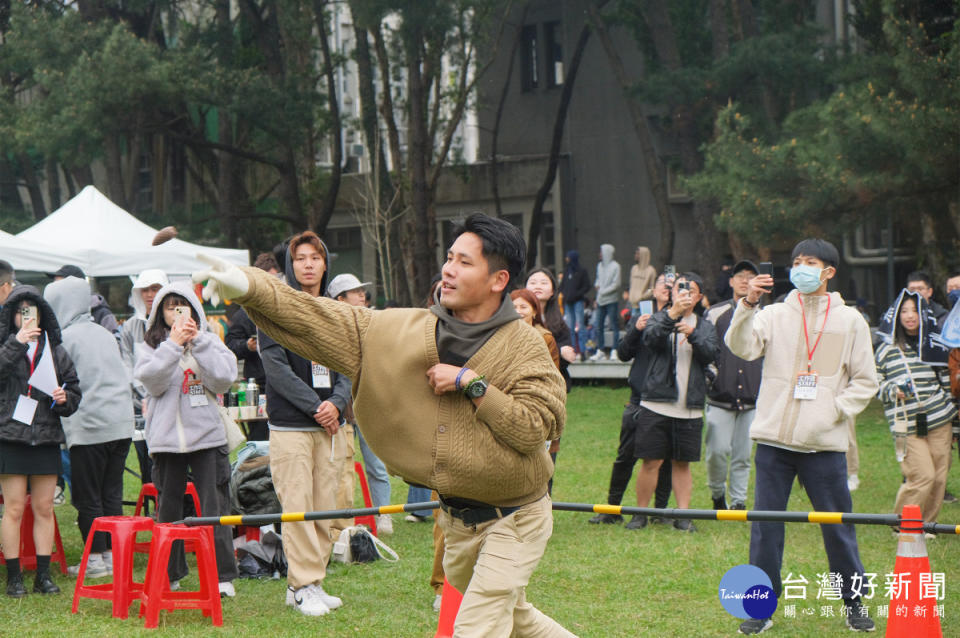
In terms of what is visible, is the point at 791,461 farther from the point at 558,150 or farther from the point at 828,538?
the point at 558,150

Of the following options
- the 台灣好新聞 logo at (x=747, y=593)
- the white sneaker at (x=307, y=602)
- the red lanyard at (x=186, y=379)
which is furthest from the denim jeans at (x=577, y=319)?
the 台灣好新聞 logo at (x=747, y=593)

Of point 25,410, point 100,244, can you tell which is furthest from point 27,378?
point 100,244

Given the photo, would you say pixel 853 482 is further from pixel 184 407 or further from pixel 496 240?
pixel 496 240

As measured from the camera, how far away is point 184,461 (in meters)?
7.01

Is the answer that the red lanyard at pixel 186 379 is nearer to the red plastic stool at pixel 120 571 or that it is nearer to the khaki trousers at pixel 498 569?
the red plastic stool at pixel 120 571

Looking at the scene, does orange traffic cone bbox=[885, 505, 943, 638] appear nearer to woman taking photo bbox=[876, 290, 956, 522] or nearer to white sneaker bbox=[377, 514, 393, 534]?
woman taking photo bbox=[876, 290, 956, 522]

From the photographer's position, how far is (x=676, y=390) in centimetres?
900

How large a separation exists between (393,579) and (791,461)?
8.97 ft

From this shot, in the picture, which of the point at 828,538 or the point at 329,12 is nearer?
the point at 828,538

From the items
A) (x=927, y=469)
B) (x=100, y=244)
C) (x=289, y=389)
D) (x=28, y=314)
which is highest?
(x=100, y=244)

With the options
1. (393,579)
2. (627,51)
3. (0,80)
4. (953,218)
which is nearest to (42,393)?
(393,579)

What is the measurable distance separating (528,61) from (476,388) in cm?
2672

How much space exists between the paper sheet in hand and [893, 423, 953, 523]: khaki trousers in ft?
18.8

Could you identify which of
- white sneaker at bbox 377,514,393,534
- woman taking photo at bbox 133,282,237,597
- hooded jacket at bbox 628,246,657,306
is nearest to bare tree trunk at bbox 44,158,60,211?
hooded jacket at bbox 628,246,657,306
